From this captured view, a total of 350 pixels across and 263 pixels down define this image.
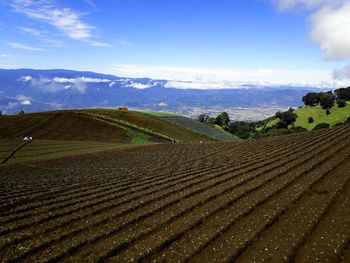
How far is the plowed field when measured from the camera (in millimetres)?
17641

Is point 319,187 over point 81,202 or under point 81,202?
over

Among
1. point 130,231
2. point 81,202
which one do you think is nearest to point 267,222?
point 130,231

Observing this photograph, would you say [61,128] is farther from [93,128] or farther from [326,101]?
[326,101]

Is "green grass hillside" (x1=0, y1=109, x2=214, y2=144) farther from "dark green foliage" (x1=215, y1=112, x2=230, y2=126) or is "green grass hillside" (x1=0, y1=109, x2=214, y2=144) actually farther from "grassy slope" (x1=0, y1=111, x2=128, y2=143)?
"dark green foliage" (x1=215, y1=112, x2=230, y2=126)

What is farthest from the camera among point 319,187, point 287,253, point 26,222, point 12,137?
point 12,137

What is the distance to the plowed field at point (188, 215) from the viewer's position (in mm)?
17641

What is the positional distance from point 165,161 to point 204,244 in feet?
111

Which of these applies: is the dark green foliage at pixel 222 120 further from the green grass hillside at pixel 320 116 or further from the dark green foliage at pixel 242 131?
the green grass hillside at pixel 320 116

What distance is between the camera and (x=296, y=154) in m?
44.2

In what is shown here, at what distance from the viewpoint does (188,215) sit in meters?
23.4

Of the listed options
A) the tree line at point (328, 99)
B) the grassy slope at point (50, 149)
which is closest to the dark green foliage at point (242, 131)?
the tree line at point (328, 99)

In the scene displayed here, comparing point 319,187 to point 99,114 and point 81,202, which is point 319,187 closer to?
point 81,202

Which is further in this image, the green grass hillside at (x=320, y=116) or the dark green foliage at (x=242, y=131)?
the dark green foliage at (x=242, y=131)

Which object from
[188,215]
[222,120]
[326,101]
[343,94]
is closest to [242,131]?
[222,120]
